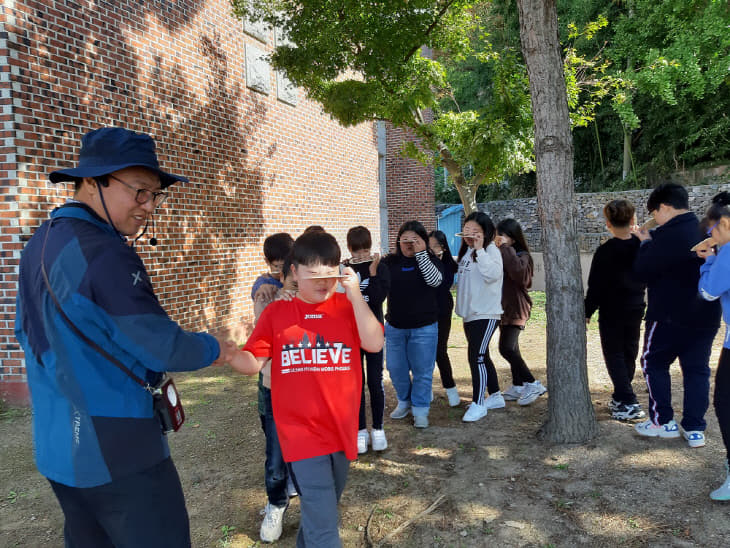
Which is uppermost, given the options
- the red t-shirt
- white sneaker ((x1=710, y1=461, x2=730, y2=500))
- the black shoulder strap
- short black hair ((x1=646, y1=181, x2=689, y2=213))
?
short black hair ((x1=646, y1=181, x2=689, y2=213))

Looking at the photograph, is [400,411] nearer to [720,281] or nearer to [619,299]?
[619,299]

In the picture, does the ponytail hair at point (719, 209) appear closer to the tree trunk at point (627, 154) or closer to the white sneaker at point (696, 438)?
the white sneaker at point (696, 438)

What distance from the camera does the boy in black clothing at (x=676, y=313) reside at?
12.0ft

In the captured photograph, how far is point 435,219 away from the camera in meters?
17.8

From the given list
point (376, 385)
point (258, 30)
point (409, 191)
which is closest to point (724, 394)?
point (376, 385)

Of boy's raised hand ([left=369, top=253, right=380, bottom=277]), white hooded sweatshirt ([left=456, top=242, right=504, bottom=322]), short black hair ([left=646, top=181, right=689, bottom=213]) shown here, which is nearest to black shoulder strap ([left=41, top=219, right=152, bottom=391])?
boy's raised hand ([left=369, top=253, right=380, bottom=277])

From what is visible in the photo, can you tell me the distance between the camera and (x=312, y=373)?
2.25 meters

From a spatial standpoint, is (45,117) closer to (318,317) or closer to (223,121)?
(223,121)

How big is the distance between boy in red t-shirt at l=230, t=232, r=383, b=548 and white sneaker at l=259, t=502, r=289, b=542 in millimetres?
705

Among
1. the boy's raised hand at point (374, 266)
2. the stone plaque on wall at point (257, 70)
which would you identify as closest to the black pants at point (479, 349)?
the boy's raised hand at point (374, 266)

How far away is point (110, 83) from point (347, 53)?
143 inches

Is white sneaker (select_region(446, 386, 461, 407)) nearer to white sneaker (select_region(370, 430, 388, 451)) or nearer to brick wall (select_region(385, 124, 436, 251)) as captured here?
white sneaker (select_region(370, 430, 388, 451))

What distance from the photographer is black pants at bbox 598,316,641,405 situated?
4344 millimetres

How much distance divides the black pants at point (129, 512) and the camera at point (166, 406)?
133mm
